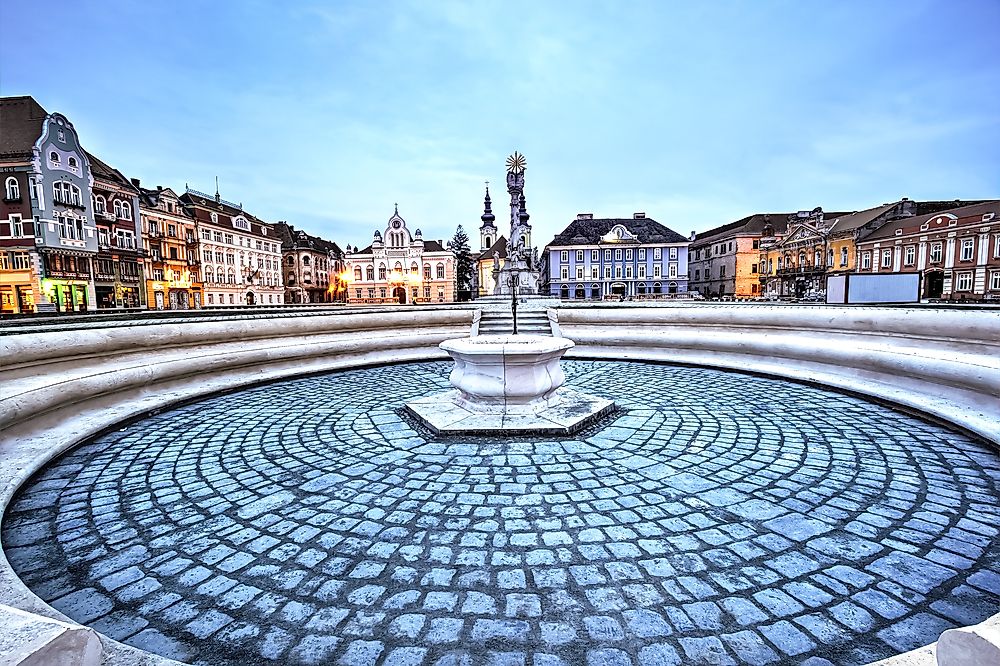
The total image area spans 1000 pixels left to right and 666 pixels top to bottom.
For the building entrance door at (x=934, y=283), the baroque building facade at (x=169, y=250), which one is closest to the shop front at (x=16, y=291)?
the baroque building facade at (x=169, y=250)

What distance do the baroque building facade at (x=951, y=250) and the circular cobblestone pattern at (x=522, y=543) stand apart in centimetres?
4286

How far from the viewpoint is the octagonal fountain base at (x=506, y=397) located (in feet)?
17.3

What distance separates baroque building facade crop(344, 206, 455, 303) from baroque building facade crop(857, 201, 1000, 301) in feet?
174

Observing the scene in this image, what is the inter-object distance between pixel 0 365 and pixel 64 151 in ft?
131

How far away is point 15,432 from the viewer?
4.68 meters

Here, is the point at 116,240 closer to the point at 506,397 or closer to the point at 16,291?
the point at 16,291

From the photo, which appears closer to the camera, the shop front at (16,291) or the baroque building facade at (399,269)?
the shop front at (16,291)

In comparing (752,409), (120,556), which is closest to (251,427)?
(120,556)

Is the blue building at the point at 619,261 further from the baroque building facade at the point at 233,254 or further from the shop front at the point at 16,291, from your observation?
the shop front at the point at 16,291

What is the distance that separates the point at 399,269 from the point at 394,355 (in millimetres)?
61788

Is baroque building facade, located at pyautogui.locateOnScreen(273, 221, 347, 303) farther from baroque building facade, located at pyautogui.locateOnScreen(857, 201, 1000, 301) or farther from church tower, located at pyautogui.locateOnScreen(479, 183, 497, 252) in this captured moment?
baroque building facade, located at pyautogui.locateOnScreen(857, 201, 1000, 301)

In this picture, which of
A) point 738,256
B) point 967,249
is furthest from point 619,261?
point 967,249

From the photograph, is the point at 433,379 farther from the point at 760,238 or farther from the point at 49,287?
the point at 760,238

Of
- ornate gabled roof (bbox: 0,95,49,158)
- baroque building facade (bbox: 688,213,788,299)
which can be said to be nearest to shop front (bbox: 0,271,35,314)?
ornate gabled roof (bbox: 0,95,49,158)
